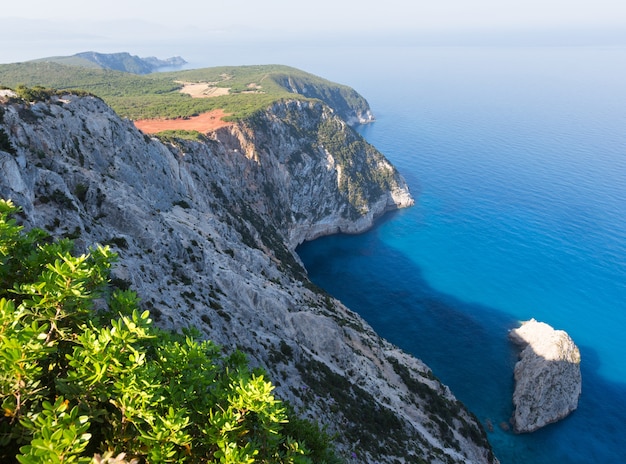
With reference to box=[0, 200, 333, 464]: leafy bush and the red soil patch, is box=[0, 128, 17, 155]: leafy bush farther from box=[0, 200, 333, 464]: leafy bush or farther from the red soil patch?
the red soil patch

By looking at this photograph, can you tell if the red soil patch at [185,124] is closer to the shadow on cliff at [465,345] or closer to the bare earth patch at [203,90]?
the shadow on cliff at [465,345]

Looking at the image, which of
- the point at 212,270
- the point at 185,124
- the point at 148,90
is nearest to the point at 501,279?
the point at 212,270

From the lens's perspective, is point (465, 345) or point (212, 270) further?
point (465, 345)

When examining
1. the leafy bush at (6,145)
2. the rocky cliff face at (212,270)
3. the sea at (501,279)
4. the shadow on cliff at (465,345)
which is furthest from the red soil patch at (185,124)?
the leafy bush at (6,145)

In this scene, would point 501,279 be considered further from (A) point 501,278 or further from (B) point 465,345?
(B) point 465,345

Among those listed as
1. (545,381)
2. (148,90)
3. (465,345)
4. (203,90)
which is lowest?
(465,345)

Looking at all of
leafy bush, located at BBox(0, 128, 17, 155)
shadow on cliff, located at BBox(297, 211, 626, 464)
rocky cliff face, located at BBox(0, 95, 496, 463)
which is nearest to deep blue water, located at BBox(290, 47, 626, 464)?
shadow on cliff, located at BBox(297, 211, 626, 464)
